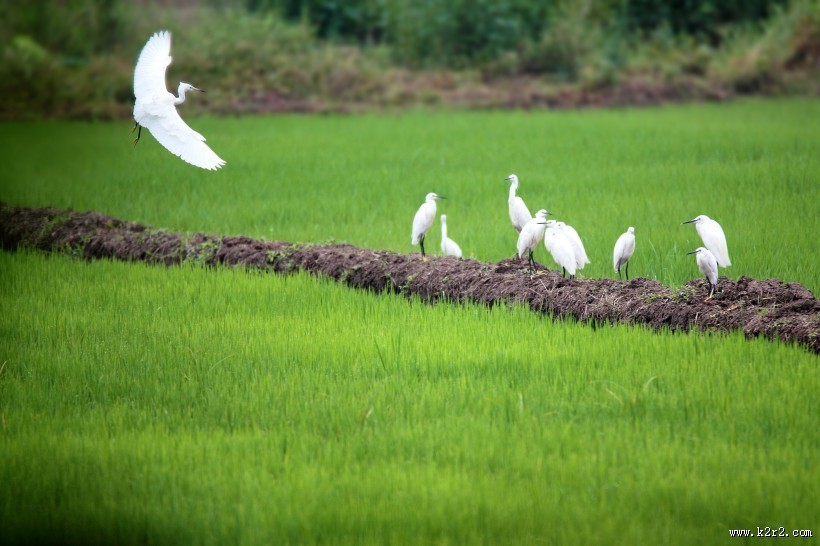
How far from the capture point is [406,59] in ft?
82.2

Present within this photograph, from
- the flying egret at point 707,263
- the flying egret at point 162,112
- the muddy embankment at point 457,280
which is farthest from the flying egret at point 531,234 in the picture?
the flying egret at point 162,112

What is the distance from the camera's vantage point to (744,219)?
31.0 ft

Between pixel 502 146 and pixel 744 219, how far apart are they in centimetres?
661

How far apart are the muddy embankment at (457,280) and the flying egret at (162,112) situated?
1.90 metres

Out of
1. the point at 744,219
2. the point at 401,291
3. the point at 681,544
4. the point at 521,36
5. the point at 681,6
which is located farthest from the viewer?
the point at 681,6

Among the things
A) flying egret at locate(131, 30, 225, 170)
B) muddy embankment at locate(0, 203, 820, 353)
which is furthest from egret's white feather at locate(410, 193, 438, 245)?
flying egret at locate(131, 30, 225, 170)

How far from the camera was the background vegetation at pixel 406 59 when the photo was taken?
21.1m

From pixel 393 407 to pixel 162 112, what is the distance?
8.73 ft

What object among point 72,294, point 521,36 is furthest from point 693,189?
point 521,36

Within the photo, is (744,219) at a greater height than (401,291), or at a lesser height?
greater

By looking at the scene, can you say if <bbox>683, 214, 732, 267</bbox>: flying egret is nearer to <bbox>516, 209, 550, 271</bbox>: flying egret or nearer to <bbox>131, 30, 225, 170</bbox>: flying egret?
<bbox>516, 209, 550, 271</bbox>: flying egret

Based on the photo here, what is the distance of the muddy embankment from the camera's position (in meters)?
6.18

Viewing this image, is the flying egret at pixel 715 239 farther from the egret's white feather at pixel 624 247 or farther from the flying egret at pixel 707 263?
the egret's white feather at pixel 624 247

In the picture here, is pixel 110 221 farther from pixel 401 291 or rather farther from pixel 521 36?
pixel 521 36
